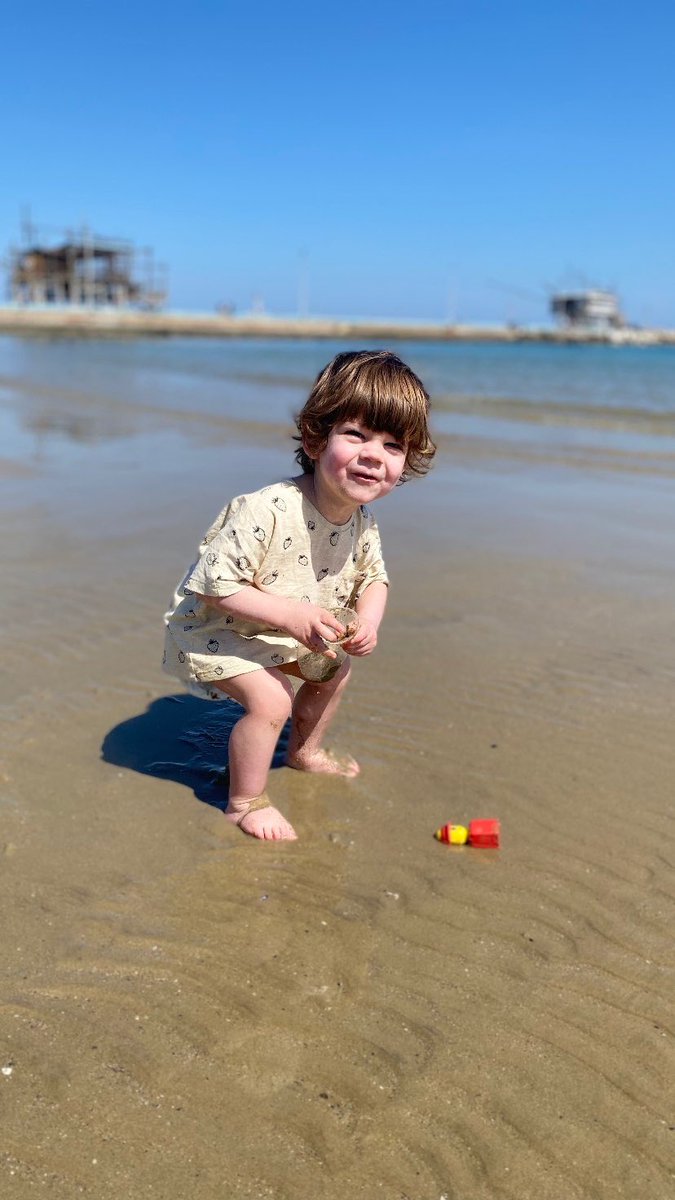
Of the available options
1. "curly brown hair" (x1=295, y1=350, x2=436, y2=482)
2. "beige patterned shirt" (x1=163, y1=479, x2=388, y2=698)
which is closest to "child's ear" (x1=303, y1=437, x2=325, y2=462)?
"curly brown hair" (x1=295, y1=350, x2=436, y2=482)

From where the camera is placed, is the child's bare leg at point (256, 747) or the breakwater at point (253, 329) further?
the breakwater at point (253, 329)

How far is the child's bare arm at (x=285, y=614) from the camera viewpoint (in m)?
2.60

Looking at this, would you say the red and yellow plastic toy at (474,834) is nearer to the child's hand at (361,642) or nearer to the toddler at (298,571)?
the toddler at (298,571)

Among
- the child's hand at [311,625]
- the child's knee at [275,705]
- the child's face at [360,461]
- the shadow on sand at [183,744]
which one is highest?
the child's face at [360,461]

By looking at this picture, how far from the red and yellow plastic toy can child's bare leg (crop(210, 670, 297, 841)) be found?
1.49 feet

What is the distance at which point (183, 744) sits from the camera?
10.8 feet

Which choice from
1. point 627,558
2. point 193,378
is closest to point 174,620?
point 627,558

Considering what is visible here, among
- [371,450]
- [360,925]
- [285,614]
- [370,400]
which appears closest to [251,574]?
[285,614]

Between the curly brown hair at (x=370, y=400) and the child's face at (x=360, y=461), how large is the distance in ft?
0.07

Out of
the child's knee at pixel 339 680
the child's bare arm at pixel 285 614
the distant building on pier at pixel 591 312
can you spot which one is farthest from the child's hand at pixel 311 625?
the distant building on pier at pixel 591 312

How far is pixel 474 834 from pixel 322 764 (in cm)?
63

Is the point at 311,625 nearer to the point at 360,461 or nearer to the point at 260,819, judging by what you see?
the point at 360,461

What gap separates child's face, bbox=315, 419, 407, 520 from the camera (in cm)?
261

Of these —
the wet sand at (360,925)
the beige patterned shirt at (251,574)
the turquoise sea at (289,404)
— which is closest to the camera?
the wet sand at (360,925)
